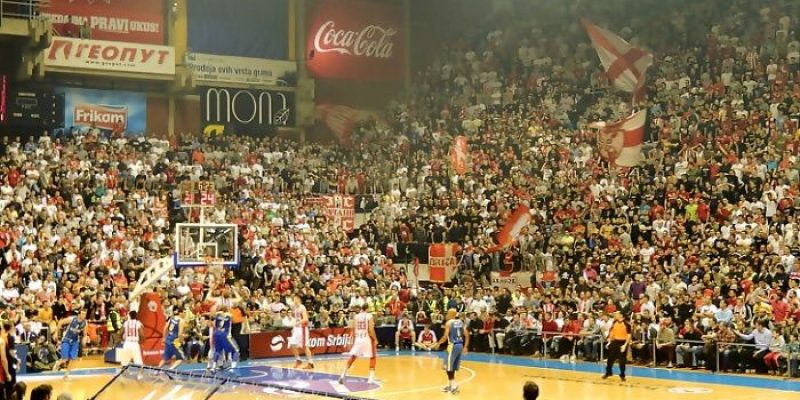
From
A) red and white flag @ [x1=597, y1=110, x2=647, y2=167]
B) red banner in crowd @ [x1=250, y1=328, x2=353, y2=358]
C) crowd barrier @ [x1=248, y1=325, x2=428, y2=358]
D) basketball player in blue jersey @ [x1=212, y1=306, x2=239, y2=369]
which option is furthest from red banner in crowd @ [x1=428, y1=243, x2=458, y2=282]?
basketball player in blue jersey @ [x1=212, y1=306, x2=239, y2=369]

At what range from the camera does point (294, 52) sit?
4994cm

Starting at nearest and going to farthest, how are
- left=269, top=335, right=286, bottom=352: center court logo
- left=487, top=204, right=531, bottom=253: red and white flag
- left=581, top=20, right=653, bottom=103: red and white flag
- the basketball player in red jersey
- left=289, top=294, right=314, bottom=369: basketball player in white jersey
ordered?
1. left=289, top=294, right=314, bottom=369: basketball player in white jersey
2. left=269, top=335, right=286, bottom=352: center court logo
3. the basketball player in red jersey
4. left=487, top=204, right=531, bottom=253: red and white flag
5. left=581, top=20, right=653, bottom=103: red and white flag

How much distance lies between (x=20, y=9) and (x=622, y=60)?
2101 cm

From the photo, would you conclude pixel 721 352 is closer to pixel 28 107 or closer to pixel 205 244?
pixel 205 244

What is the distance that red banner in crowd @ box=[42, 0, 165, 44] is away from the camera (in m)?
42.6

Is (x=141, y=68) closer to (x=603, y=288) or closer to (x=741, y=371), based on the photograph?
(x=603, y=288)

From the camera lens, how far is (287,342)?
32.0 metres

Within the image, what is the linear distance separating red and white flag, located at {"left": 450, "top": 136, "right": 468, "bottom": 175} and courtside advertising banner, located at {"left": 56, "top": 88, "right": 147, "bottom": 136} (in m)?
12.6

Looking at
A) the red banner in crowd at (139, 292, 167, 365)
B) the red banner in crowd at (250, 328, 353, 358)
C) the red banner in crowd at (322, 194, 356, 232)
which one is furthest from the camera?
the red banner in crowd at (322, 194, 356, 232)

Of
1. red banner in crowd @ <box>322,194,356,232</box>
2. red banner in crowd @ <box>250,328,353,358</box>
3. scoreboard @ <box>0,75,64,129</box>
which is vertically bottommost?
red banner in crowd @ <box>250,328,353,358</box>

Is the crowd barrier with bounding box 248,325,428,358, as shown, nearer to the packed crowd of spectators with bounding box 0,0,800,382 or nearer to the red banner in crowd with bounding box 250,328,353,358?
the red banner in crowd with bounding box 250,328,353,358

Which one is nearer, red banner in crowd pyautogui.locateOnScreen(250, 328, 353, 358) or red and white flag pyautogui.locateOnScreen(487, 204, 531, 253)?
red banner in crowd pyautogui.locateOnScreen(250, 328, 353, 358)

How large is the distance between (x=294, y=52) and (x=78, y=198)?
59.7 feet

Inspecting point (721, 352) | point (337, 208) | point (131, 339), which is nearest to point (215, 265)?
point (131, 339)
